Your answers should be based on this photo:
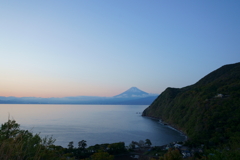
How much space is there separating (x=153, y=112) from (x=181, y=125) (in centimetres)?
2104

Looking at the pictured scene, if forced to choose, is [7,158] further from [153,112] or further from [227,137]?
[153,112]

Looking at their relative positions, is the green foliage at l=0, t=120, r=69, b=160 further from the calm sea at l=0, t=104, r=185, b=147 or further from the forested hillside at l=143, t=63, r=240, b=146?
the forested hillside at l=143, t=63, r=240, b=146

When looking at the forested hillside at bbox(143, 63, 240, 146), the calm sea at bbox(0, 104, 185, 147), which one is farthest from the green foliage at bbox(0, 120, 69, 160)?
the forested hillside at bbox(143, 63, 240, 146)

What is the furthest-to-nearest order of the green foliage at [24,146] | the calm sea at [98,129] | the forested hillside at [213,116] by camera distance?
the calm sea at [98,129] < the forested hillside at [213,116] < the green foliage at [24,146]

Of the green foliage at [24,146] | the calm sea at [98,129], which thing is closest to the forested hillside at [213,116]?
the calm sea at [98,129]

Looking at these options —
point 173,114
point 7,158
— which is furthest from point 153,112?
point 7,158

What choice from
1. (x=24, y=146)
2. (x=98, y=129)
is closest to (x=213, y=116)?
(x=98, y=129)

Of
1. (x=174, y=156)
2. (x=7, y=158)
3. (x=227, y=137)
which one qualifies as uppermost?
(x=7, y=158)

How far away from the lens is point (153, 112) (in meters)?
47.2

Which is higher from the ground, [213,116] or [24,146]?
[24,146]

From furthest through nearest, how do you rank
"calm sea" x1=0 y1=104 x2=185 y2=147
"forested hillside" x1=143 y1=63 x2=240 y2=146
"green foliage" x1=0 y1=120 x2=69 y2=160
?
1. "calm sea" x1=0 y1=104 x2=185 y2=147
2. "forested hillside" x1=143 y1=63 x2=240 y2=146
3. "green foliage" x1=0 y1=120 x2=69 y2=160

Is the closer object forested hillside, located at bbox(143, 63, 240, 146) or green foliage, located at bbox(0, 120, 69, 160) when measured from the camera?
green foliage, located at bbox(0, 120, 69, 160)

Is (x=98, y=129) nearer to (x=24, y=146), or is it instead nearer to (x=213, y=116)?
(x=213, y=116)

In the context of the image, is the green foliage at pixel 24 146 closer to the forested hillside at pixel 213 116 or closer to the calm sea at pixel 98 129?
the calm sea at pixel 98 129
